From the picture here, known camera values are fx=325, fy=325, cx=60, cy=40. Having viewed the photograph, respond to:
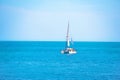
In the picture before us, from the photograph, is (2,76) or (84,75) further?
(84,75)

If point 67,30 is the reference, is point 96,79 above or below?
below

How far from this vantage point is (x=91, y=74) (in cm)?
3262

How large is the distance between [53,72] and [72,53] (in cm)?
2482

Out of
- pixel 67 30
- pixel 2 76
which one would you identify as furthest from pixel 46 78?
pixel 67 30

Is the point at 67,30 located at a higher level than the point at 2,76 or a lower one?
higher

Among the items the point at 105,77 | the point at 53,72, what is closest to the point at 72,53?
the point at 53,72

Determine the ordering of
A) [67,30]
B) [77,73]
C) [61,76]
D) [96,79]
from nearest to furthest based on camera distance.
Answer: [96,79]
[61,76]
[77,73]
[67,30]

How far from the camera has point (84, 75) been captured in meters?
32.0

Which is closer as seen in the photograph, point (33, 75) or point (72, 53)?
point (33, 75)

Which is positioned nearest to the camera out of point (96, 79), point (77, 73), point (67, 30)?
point (96, 79)

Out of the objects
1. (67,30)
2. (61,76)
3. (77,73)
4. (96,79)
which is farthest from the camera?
(67,30)

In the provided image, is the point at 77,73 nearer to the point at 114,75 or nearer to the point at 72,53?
the point at 114,75

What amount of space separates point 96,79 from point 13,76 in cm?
775

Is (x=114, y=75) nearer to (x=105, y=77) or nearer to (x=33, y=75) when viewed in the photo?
(x=105, y=77)
